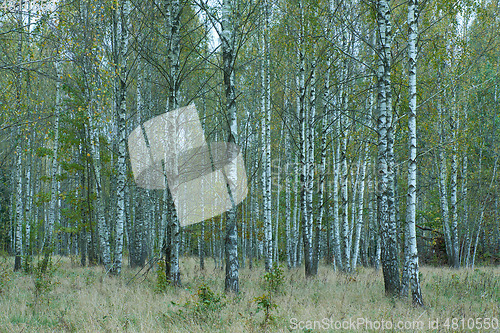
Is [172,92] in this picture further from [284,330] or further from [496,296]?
[496,296]

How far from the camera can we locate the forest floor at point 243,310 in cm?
496

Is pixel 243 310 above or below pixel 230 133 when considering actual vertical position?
below

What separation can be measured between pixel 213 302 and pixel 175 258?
2.85 metres

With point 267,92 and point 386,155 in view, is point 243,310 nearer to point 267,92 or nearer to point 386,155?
point 386,155

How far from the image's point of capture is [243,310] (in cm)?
585

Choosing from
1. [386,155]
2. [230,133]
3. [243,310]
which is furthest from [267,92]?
[243,310]

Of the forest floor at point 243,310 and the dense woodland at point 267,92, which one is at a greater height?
the dense woodland at point 267,92

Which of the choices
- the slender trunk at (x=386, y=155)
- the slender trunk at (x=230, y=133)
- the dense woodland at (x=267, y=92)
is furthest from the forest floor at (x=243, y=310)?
the dense woodland at (x=267, y=92)

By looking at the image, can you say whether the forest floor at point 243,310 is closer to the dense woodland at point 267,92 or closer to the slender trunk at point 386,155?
the slender trunk at point 386,155

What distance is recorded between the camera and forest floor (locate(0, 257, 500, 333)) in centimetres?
496

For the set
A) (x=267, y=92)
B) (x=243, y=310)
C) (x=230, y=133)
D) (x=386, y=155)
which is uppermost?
(x=267, y=92)

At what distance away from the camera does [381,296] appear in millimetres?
7109

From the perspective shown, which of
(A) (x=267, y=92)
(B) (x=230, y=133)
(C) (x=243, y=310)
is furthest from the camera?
(A) (x=267, y=92)

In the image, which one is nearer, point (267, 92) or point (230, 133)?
point (230, 133)
